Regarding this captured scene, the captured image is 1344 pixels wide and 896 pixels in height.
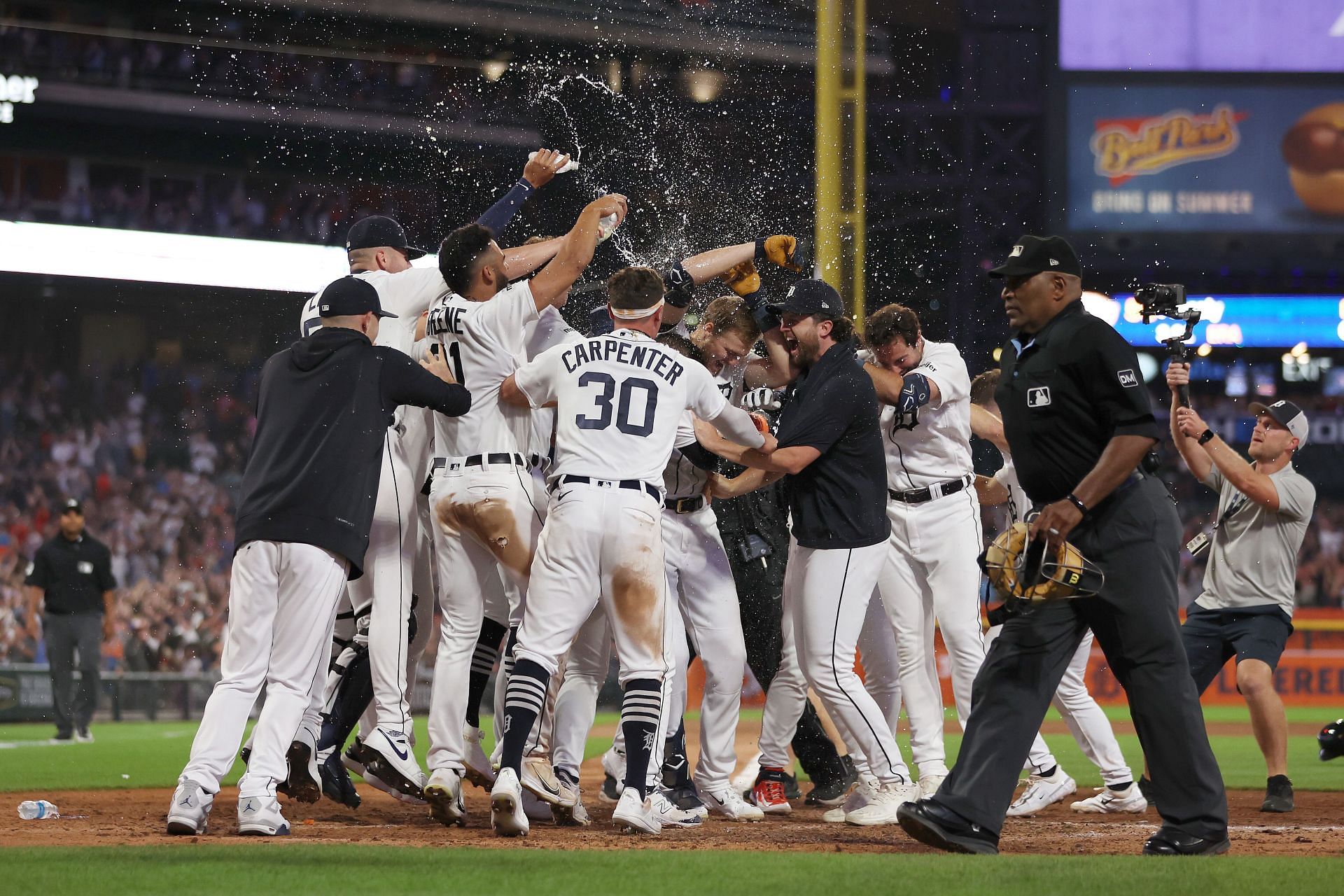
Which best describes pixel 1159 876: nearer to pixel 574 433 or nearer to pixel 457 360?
pixel 574 433

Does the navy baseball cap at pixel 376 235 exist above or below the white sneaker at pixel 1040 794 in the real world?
above

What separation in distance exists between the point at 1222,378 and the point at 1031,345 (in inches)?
889

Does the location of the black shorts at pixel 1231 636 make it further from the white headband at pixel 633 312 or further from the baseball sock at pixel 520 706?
the baseball sock at pixel 520 706

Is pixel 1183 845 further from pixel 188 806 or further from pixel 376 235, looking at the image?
pixel 376 235

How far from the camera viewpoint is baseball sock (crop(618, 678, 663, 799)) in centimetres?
532

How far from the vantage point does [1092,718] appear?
6578 mm

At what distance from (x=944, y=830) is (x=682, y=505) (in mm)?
2233

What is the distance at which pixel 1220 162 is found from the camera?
72.4 feet

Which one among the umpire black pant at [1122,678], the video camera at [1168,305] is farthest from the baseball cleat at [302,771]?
the video camera at [1168,305]

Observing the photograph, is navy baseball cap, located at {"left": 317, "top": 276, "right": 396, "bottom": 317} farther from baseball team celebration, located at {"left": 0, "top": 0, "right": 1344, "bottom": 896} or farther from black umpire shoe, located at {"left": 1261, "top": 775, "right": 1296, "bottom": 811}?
black umpire shoe, located at {"left": 1261, "top": 775, "right": 1296, "bottom": 811}

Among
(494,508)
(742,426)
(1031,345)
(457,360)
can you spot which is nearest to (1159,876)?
(1031,345)

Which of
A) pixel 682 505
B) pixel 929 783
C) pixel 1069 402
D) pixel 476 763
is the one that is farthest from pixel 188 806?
pixel 1069 402

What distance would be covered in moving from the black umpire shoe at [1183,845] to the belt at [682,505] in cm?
250

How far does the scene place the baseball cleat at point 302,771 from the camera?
5.89 m
